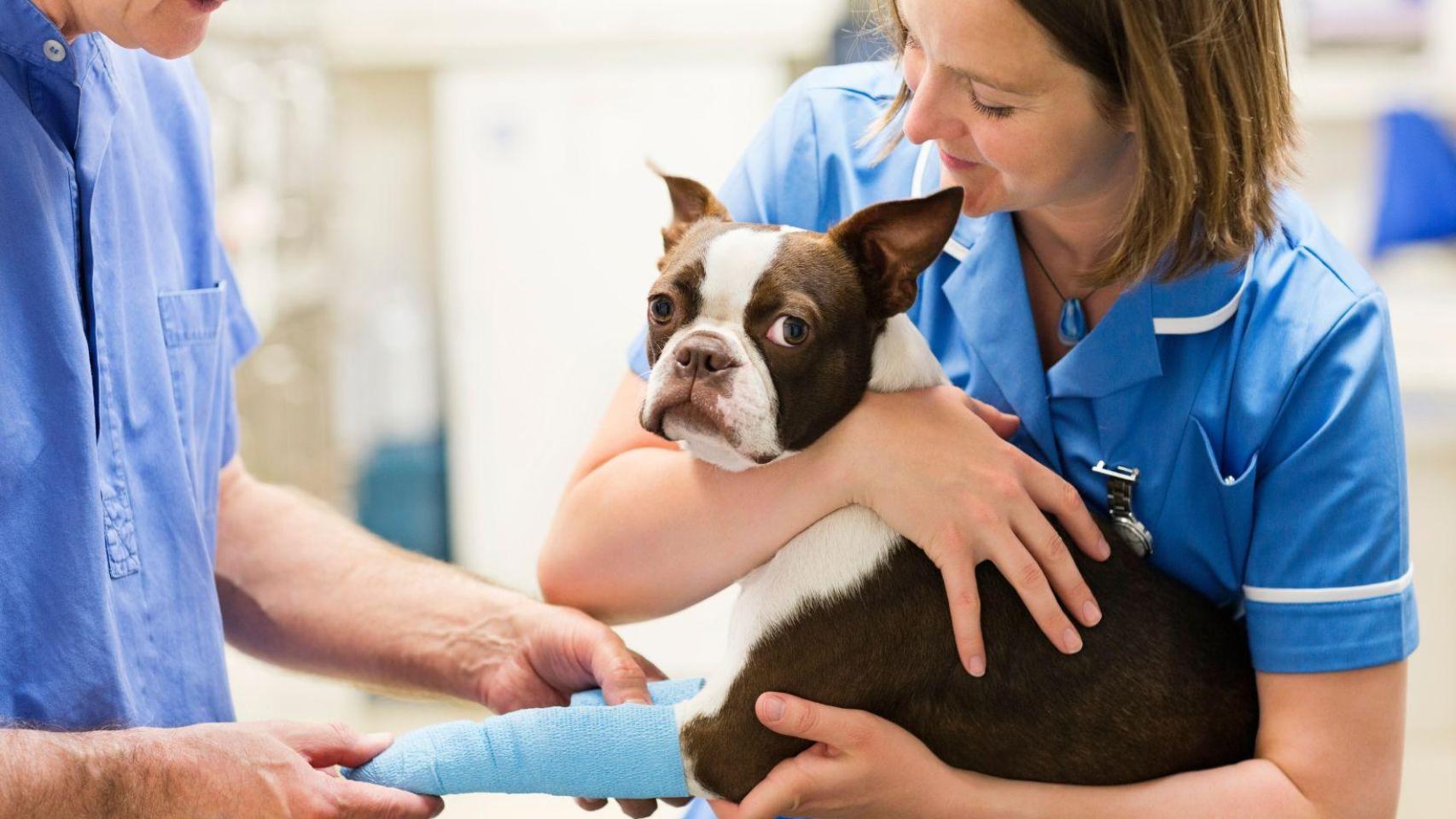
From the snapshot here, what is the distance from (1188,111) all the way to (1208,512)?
328mm

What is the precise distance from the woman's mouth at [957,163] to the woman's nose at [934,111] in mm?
32

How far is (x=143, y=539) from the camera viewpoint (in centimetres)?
114

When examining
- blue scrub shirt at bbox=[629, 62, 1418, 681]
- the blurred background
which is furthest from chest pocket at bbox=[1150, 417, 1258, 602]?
the blurred background

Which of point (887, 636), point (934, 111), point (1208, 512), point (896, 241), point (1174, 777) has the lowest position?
point (1174, 777)

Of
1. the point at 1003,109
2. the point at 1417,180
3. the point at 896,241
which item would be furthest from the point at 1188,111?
the point at 1417,180

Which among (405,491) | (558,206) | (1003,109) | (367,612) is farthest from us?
(405,491)

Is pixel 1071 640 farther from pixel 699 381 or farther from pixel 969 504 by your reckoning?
pixel 699 381

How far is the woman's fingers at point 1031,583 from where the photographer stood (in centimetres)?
111

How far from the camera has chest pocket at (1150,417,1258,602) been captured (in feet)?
3.61

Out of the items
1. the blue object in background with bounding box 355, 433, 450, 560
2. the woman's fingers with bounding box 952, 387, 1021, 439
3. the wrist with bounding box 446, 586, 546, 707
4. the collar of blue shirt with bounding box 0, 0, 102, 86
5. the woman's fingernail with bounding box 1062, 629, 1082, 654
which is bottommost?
the blue object in background with bounding box 355, 433, 450, 560

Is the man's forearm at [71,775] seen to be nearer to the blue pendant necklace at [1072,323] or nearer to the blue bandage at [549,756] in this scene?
the blue bandage at [549,756]

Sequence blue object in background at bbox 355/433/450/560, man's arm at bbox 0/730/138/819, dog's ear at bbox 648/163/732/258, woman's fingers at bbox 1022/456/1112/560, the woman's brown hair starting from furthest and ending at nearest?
blue object in background at bbox 355/433/450/560 < dog's ear at bbox 648/163/732/258 < woman's fingers at bbox 1022/456/1112/560 < the woman's brown hair < man's arm at bbox 0/730/138/819

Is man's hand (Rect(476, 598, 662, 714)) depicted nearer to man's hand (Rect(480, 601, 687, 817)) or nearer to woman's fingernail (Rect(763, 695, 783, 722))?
man's hand (Rect(480, 601, 687, 817))

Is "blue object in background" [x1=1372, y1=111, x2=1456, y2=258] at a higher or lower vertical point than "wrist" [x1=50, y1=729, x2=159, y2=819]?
higher
